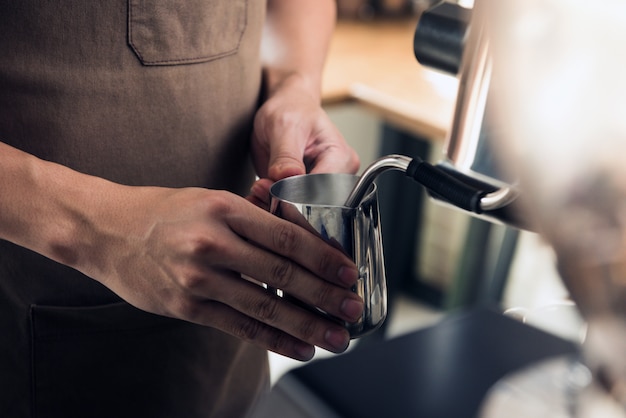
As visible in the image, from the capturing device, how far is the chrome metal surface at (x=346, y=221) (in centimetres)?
50

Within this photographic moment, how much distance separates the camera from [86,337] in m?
0.71

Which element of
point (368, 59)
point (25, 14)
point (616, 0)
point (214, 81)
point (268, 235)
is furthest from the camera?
point (368, 59)

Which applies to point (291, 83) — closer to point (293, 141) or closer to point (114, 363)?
point (293, 141)

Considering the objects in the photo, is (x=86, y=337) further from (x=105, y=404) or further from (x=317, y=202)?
(x=317, y=202)

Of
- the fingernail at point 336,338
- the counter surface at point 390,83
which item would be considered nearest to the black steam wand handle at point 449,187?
the fingernail at point 336,338

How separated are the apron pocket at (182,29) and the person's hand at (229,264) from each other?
18cm

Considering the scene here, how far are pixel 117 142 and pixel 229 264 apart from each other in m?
0.23

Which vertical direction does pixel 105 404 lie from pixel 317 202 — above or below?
below

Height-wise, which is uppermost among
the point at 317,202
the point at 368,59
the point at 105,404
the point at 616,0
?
the point at 616,0

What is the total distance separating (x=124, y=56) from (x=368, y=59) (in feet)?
3.60

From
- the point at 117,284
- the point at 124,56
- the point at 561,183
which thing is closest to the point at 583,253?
the point at 561,183

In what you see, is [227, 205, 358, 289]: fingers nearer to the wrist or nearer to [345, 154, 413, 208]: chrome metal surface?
[345, 154, 413, 208]: chrome metal surface

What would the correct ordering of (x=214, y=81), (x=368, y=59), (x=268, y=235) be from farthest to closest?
(x=368, y=59) → (x=214, y=81) → (x=268, y=235)

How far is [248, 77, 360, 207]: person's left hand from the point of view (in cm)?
63
